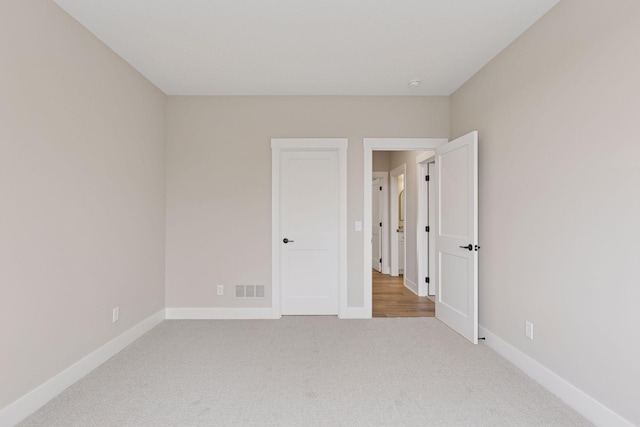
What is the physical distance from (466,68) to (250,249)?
2.97 m

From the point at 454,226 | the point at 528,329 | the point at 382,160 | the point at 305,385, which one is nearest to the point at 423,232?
the point at 454,226

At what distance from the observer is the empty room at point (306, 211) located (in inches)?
79.6

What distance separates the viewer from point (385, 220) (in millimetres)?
7055

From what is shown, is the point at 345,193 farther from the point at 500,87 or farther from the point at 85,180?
the point at 85,180

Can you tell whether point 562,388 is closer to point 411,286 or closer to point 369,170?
point 369,170

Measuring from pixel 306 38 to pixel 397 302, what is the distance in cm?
357

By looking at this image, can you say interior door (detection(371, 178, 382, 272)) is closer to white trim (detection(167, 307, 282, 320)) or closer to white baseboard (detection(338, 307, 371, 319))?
white baseboard (detection(338, 307, 371, 319))

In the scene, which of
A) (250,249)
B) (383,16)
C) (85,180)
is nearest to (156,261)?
(250,249)

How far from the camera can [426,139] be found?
4.09 meters

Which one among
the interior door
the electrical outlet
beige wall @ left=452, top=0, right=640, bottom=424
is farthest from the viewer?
the interior door

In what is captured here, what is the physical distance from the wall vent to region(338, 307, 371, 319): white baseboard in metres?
0.99

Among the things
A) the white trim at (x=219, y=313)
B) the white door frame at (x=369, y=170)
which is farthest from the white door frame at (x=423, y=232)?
the white trim at (x=219, y=313)

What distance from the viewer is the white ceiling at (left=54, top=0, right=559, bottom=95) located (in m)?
2.36

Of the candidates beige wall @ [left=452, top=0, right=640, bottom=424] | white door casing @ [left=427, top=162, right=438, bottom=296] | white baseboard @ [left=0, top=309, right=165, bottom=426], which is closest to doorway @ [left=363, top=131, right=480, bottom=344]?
beige wall @ [left=452, top=0, right=640, bottom=424]
